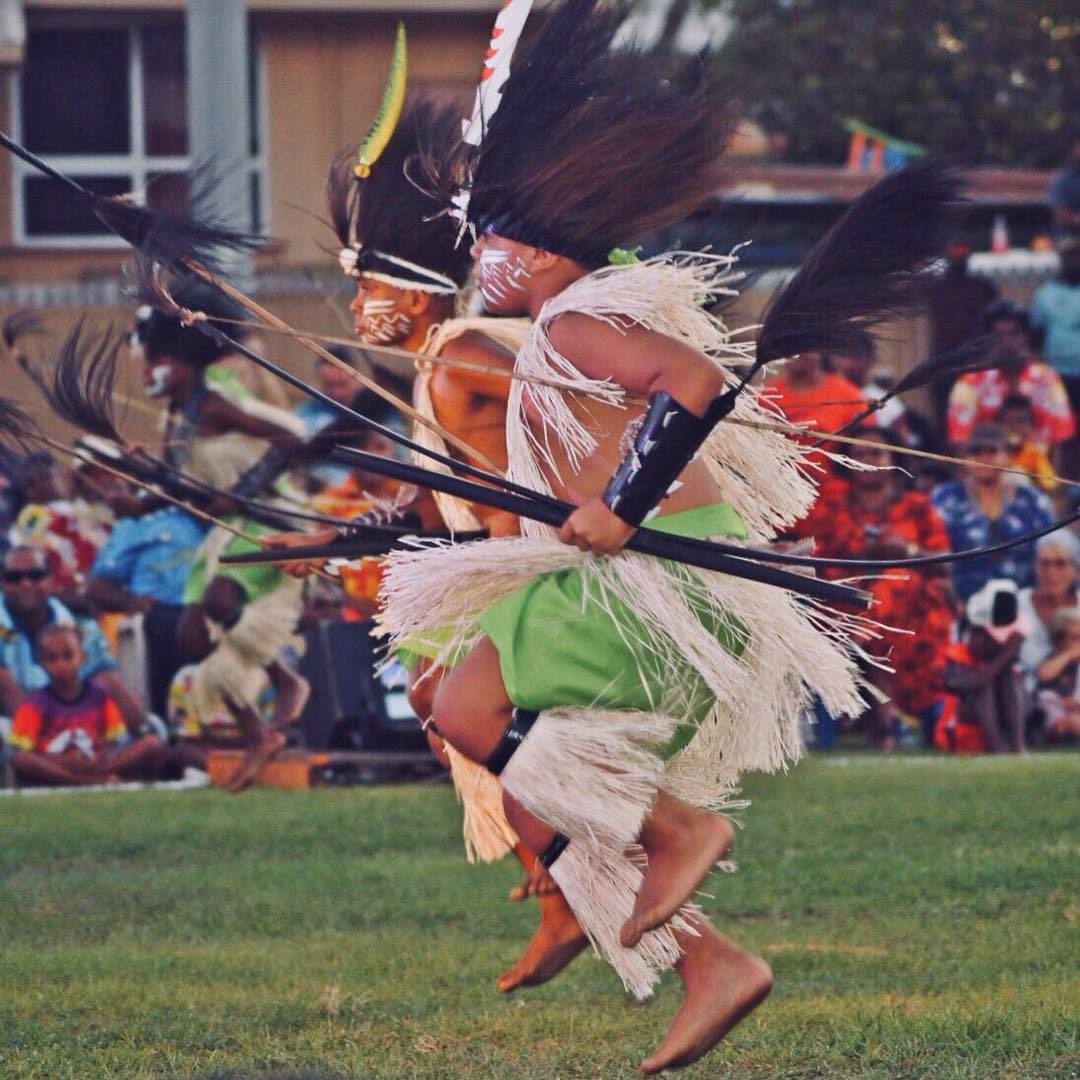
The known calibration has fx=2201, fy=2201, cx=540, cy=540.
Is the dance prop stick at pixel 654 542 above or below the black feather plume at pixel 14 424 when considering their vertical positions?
below

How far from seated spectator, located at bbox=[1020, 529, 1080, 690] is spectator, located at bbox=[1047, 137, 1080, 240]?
9.62 ft

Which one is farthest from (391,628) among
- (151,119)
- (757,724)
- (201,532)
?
(151,119)

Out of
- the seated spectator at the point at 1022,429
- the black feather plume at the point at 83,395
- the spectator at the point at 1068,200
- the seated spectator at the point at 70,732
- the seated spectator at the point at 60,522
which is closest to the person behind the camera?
the black feather plume at the point at 83,395

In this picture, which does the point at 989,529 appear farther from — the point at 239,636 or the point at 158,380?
the point at 158,380

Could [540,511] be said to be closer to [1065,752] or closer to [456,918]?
[456,918]

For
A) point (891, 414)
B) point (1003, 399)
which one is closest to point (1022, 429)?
point (1003, 399)

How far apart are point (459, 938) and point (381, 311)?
181cm

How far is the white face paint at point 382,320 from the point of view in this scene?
20.2 ft

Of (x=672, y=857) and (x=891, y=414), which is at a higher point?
(x=891, y=414)

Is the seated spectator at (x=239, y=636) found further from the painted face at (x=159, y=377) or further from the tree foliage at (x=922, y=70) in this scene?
the tree foliage at (x=922, y=70)

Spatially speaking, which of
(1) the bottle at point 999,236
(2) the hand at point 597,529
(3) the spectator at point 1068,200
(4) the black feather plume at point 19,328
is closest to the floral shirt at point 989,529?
(3) the spectator at point 1068,200

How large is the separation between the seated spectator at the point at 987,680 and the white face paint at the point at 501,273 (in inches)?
240

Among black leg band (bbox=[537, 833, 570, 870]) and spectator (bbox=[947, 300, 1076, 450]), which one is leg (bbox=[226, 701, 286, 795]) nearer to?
spectator (bbox=[947, 300, 1076, 450])

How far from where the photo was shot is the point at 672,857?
4449 mm
